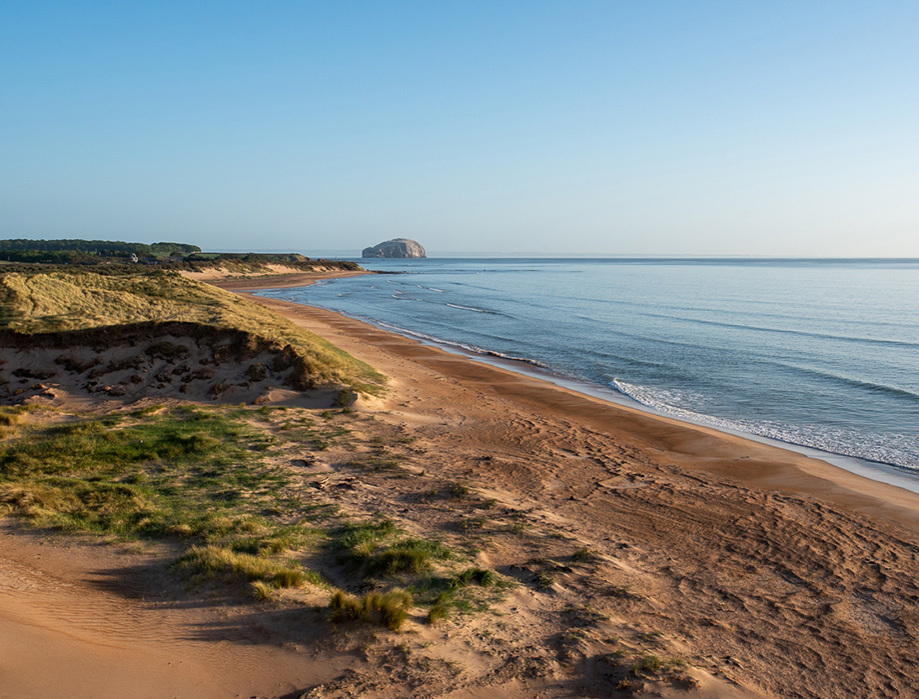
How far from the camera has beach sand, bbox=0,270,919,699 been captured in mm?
5496

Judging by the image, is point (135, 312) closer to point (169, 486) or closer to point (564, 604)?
point (169, 486)

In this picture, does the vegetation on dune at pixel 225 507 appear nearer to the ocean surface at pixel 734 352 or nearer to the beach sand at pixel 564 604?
the beach sand at pixel 564 604

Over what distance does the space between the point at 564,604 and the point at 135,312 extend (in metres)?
18.6

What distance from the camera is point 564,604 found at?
274 inches

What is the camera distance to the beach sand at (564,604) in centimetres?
550

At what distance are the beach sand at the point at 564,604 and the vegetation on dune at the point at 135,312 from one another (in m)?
6.68

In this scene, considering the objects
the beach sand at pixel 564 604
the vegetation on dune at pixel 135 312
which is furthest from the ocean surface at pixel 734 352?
the vegetation on dune at pixel 135 312

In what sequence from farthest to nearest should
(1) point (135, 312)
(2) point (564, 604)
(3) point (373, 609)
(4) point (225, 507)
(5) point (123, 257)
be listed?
(5) point (123, 257)
(1) point (135, 312)
(4) point (225, 507)
(2) point (564, 604)
(3) point (373, 609)

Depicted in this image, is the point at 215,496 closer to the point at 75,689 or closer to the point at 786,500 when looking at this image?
the point at 75,689

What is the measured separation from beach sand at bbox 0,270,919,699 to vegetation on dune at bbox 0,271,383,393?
668 centimetres

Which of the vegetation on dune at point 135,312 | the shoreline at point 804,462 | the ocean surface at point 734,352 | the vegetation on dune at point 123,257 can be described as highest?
the vegetation on dune at point 123,257

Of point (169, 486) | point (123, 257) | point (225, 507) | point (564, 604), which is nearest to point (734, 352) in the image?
point (564, 604)

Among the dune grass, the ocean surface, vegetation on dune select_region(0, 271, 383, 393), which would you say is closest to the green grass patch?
the dune grass

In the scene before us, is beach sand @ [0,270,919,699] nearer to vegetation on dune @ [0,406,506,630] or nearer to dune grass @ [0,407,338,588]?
vegetation on dune @ [0,406,506,630]
